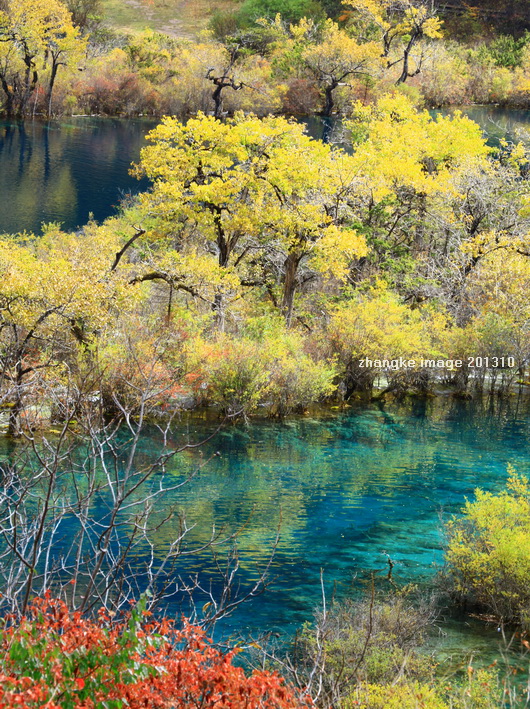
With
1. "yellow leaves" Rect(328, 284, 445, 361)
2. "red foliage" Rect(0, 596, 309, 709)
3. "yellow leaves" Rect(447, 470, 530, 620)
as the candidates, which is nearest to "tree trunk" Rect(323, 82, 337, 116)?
"yellow leaves" Rect(328, 284, 445, 361)

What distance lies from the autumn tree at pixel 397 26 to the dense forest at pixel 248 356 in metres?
30.2

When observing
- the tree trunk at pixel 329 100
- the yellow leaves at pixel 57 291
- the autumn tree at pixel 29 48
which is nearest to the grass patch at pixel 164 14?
the autumn tree at pixel 29 48

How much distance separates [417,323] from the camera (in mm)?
31938

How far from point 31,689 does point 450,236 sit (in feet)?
113

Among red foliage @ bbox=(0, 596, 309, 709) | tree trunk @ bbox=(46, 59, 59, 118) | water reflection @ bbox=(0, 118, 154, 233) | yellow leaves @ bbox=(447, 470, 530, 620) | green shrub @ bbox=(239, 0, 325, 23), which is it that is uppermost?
green shrub @ bbox=(239, 0, 325, 23)

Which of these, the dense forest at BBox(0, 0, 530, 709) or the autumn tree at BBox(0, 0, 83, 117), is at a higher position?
the autumn tree at BBox(0, 0, 83, 117)

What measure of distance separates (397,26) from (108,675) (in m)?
83.7

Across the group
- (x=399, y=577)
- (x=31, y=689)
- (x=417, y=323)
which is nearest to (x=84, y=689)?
(x=31, y=689)

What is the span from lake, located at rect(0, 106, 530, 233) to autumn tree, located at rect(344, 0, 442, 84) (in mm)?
9032

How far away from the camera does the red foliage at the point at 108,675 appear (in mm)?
5461

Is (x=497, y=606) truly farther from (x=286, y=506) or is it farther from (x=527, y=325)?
(x=527, y=325)

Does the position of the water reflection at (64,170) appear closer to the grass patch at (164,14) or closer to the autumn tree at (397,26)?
the autumn tree at (397,26)

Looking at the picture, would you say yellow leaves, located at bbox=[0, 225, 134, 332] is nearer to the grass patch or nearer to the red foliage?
the red foliage

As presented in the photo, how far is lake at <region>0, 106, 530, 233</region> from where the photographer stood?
47.8 m
